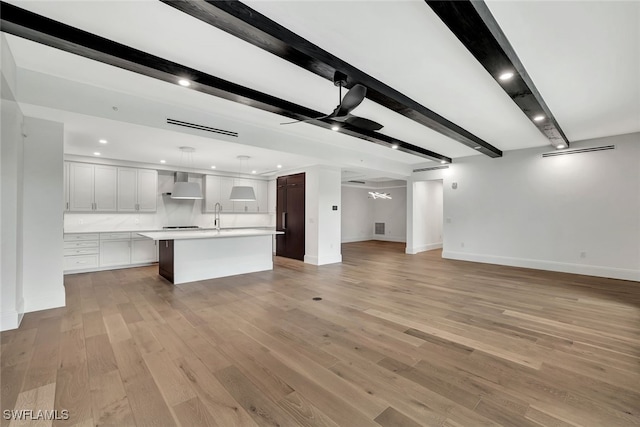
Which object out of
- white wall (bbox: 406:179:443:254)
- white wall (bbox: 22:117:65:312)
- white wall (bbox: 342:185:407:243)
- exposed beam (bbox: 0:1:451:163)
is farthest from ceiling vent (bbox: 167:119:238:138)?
white wall (bbox: 342:185:407:243)

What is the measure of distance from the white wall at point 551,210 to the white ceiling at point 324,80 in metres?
0.88

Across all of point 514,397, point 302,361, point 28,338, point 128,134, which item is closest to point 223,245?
point 128,134

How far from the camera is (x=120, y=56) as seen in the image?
8.34 ft

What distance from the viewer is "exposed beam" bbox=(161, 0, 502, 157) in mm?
1929

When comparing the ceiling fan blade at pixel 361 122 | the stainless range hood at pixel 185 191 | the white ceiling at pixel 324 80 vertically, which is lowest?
the stainless range hood at pixel 185 191

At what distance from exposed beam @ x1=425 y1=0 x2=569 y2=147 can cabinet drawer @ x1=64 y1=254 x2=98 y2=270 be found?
293 inches

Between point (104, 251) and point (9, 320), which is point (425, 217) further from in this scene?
point (9, 320)

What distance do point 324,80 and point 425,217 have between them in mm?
7499

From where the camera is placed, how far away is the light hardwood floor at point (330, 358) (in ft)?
5.94

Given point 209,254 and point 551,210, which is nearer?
point 209,254

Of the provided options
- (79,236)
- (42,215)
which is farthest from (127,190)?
(42,215)

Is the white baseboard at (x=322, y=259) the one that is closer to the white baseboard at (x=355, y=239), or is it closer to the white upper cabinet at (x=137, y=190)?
the white upper cabinet at (x=137, y=190)

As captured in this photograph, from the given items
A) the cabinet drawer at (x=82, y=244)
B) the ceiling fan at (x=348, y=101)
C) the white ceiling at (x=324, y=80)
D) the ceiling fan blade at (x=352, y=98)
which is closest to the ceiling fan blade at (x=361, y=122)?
the ceiling fan at (x=348, y=101)

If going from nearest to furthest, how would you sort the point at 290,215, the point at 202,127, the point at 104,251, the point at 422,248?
1. the point at 202,127
2. the point at 104,251
3. the point at 290,215
4. the point at 422,248
